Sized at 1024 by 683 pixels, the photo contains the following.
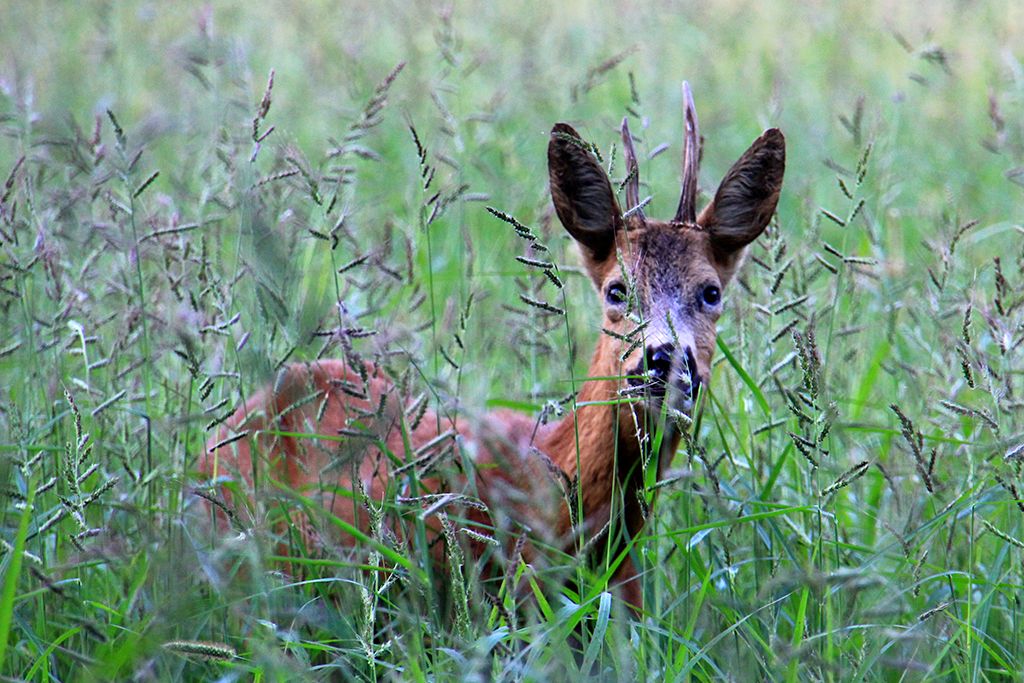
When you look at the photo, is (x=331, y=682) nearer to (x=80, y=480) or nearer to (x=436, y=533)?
(x=436, y=533)

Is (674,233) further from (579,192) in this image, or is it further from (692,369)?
(692,369)

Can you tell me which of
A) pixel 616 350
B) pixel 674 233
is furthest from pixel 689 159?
pixel 616 350

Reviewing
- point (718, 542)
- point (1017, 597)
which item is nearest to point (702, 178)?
point (718, 542)

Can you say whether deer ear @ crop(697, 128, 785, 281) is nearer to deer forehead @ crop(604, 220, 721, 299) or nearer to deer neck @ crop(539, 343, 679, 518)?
deer forehead @ crop(604, 220, 721, 299)

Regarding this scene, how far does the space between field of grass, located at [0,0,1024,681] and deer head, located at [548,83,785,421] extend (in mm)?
156

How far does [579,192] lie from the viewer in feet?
14.6

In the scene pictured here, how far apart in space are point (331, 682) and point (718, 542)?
1278mm

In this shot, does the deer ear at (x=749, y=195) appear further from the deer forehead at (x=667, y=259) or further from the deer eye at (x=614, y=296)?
the deer eye at (x=614, y=296)

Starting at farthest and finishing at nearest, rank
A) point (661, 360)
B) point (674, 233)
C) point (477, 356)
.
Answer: point (477, 356) < point (674, 233) < point (661, 360)

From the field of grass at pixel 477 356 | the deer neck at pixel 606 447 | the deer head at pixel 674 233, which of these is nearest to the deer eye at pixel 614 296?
the deer head at pixel 674 233

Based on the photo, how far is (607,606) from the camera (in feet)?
10.2

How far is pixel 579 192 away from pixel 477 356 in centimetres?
94

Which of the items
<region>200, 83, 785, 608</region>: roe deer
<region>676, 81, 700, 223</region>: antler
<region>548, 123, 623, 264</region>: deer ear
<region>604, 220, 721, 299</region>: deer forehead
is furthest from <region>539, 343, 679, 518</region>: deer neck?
<region>676, 81, 700, 223</region>: antler

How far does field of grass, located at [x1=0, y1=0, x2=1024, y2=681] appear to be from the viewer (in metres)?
3.09
